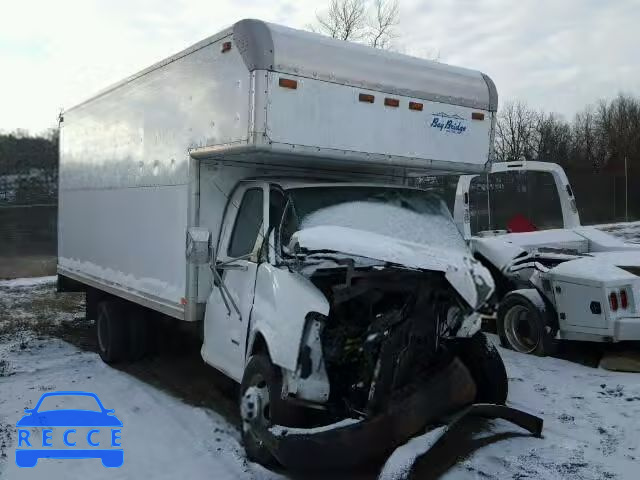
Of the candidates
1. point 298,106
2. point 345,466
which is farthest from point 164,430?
point 298,106

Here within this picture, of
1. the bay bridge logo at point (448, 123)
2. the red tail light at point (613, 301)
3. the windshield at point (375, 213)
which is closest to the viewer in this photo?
the windshield at point (375, 213)

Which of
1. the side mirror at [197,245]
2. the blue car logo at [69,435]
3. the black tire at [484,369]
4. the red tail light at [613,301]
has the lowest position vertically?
the blue car logo at [69,435]

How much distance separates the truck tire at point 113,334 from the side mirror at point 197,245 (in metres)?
3.25

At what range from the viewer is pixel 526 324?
735cm

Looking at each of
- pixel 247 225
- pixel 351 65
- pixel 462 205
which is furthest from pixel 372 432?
pixel 462 205

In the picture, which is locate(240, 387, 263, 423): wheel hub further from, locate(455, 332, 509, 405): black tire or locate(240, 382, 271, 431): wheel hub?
locate(455, 332, 509, 405): black tire

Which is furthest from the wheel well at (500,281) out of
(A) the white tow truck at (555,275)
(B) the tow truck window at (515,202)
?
(B) the tow truck window at (515,202)

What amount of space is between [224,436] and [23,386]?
285 cm

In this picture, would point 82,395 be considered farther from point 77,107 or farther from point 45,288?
point 45,288

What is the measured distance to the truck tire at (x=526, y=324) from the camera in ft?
22.7

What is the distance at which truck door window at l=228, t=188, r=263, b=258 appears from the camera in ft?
16.7

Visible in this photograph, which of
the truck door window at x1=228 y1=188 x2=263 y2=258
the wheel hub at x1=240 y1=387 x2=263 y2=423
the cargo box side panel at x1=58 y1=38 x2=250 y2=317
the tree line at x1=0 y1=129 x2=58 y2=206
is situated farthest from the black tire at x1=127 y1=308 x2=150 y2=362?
the tree line at x1=0 y1=129 x2=58 y2=206

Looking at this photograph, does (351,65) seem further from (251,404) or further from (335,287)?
(251,404)

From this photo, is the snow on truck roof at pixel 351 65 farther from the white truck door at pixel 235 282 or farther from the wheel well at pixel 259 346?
the wheel well at pixel 259 346
